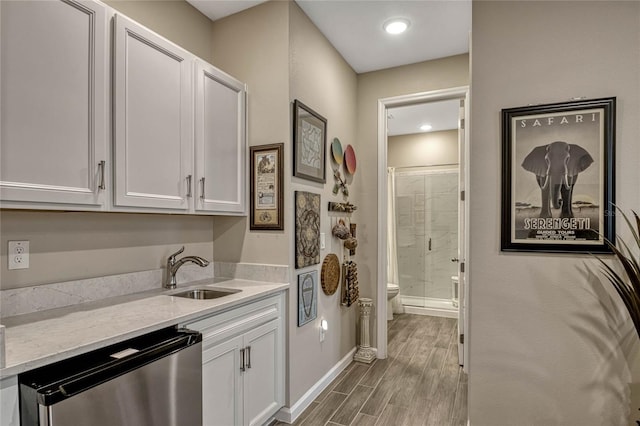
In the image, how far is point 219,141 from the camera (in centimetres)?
228

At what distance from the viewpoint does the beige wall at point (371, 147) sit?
3.35m

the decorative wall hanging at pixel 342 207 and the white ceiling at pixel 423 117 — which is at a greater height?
the white ceiling at pixel 423 117

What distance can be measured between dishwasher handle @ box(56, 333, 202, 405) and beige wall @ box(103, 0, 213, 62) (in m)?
1.84

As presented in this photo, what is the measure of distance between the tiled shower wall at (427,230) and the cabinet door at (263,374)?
133 inches

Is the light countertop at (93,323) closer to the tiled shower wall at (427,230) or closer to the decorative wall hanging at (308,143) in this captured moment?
the decorative wall hanging at (308,143)

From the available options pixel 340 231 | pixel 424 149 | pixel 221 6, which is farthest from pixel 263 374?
pixel 424 149

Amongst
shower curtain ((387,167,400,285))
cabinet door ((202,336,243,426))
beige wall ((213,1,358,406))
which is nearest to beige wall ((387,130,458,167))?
shower curtain ((387,167,400,285))

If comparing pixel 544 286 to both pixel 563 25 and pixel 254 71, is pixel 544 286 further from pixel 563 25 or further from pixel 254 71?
pixel 254 71

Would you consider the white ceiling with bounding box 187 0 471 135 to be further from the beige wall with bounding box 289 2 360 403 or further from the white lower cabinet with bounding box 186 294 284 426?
the white lower cabinet with bounding box 186 294 284 426

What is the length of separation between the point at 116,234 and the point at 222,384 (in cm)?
103

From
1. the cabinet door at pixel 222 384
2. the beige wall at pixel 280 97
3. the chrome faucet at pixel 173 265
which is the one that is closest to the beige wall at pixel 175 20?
the beige wall at pixel 280 97

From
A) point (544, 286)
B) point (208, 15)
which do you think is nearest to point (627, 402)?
point (544, 286)

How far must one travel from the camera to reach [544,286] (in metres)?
1.85

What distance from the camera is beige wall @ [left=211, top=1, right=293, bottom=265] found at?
2.38 metres
